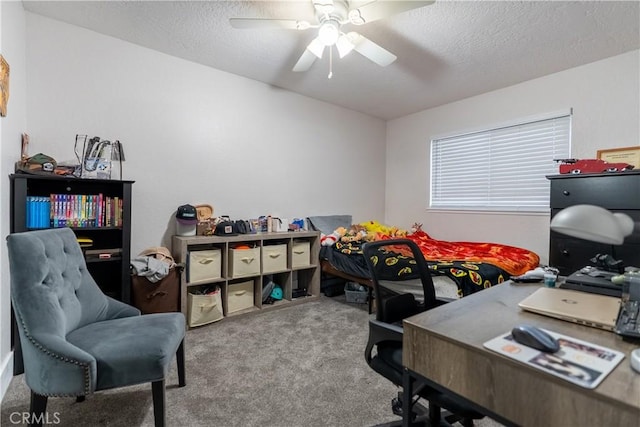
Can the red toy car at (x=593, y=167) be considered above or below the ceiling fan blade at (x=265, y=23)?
below

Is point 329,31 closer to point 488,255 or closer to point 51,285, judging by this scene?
point 51,285

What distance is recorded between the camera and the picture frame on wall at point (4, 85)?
172 cm

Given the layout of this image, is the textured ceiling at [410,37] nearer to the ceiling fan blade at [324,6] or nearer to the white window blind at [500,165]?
the ceiling fan blade at [324,6]

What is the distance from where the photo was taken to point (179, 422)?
4.98 ft

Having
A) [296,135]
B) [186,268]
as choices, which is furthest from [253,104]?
[186,268]

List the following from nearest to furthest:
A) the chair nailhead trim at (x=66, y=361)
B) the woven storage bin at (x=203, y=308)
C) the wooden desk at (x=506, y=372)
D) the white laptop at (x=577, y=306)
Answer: the wooden desk at (x=506, y=372) → the white laptop at (x=577, y=306) → the chair nailhead trim at (x=66, y=361) → the woven storage bin at (x=203, y=308)

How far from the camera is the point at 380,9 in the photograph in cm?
183

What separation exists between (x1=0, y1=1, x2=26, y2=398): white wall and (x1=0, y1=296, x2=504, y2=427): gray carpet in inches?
9.2

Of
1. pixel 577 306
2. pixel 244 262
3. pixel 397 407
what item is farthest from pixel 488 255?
pixel 244 262

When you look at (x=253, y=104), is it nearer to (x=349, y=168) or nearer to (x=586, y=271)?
(x=349, y=168)

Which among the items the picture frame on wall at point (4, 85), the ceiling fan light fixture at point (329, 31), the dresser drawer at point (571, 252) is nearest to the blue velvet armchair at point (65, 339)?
the picture frame on wall at point (4, 85)

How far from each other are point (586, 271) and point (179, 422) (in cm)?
206

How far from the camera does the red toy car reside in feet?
7.92

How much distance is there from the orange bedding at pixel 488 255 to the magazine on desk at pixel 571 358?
6.17ft
